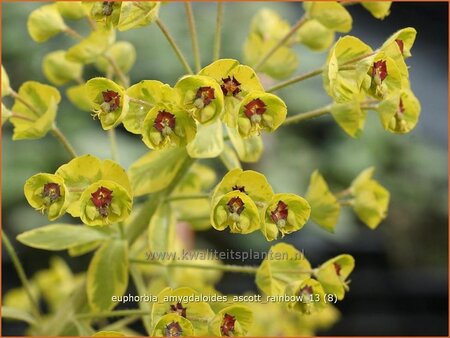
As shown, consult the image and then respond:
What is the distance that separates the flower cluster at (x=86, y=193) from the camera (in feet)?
3.44

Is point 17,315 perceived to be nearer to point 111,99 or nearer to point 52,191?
point 52,191

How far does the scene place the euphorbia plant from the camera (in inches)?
40.9

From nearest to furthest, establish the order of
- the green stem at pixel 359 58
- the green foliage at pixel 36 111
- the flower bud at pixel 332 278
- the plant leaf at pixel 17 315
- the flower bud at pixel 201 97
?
1. the flower bud at pixel 201 97
2. the green stem at pixel 359 58
3. the flower bud at pixel 332 278
4. the green foliage at pixel 36 111
5. the plant leaf at pixel 17 315

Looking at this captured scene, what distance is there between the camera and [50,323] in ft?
4.49

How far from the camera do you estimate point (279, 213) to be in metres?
1.05

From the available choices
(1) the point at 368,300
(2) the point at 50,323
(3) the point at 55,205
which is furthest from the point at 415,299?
(3) the point at 55,205

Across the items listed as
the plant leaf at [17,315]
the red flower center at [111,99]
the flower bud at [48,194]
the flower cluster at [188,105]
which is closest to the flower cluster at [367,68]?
the flower cluster at [188,105]

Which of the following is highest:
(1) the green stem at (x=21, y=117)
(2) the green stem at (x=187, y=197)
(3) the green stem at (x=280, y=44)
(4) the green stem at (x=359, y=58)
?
(3) the green stem at (x=280, y=44)

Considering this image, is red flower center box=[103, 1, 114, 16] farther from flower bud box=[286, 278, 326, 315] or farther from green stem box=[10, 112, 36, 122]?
flower bud box=[286, 278, 326, 315]

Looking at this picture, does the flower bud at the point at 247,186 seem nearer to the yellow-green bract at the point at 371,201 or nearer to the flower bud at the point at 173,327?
the flower bud at the point at 173,327

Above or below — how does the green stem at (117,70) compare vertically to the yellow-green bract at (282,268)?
above

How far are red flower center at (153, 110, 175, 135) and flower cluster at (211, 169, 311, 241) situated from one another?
11cm

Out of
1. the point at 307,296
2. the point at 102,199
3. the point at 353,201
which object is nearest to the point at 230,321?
the point at 307,296

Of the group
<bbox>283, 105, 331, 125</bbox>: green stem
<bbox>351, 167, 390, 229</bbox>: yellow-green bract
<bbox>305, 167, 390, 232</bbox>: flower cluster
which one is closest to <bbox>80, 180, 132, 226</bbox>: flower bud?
<bbox>283, 105, 331, 125</bbox>: green stem
